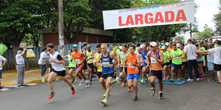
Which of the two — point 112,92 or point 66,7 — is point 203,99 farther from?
point 66,7

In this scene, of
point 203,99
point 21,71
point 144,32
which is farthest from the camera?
point 144,32

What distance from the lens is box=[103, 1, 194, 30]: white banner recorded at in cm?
1136

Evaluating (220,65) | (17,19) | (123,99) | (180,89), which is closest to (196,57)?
(220,65)

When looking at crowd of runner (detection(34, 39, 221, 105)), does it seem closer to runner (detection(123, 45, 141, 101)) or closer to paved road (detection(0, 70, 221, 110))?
runner (detection(123, 45, 141, 101))

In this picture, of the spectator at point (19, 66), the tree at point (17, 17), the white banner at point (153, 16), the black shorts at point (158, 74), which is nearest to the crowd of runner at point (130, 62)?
the black shorts at point (158, 74)

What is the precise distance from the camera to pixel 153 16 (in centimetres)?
1203

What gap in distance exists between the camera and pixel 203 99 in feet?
19.8

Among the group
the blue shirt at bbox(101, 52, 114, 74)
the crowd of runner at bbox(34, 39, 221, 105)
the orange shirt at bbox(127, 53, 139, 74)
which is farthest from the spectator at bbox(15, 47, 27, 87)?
the orange shirt at bbox(127, 53, 139, 74)

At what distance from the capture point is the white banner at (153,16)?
11.4 meters

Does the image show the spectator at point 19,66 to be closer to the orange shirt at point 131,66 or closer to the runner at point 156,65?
the orange shirt at point 131,66

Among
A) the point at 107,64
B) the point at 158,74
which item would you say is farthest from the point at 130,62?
the point at 158,74

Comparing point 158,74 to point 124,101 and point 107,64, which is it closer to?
point 124,101

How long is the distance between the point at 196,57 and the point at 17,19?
11.9m

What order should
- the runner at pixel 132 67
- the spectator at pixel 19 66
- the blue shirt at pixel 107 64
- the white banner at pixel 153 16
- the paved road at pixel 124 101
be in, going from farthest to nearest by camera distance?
the white banner at pixel 153 16
the spectator at pixel 19 66
the runner at pixel 132 67
the blue shirt at pixel 107 64
the paved road at pixel 124 101
